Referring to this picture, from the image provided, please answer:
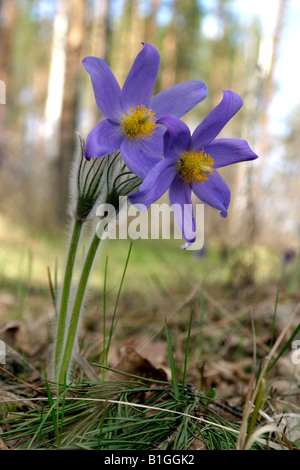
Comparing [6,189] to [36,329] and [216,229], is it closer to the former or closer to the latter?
[216,229]

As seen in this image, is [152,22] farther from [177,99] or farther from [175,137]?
[175,137]

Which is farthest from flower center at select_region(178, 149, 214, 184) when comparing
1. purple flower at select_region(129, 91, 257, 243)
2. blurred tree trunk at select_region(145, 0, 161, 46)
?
blurred tree trunk at select_region(145, 0, 161, 46)

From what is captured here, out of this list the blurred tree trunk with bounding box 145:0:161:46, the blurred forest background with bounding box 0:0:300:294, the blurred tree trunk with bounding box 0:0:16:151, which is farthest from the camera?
the blurred tree trunk with bounding box 145:0:161:46

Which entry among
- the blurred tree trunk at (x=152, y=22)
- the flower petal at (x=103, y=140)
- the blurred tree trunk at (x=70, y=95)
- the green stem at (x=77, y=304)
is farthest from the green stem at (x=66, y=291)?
the blurred tree trunk at (x=152, y=22)

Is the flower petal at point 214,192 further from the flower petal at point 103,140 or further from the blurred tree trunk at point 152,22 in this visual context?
the blurred tree trunk at point 152,22

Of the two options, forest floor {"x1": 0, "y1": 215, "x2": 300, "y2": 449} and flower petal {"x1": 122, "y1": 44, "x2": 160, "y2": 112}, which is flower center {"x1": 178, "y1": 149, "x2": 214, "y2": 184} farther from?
forest floor {"x1": 0, "y1": 215, "x2": 300, "y2": 449}

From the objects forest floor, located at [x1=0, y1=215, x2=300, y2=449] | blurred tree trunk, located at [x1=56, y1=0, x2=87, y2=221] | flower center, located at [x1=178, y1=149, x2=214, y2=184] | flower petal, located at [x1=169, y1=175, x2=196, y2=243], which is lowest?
forest floor, located at [x1=0, y1=215, x2=300, y2=449]
